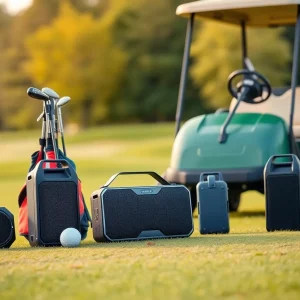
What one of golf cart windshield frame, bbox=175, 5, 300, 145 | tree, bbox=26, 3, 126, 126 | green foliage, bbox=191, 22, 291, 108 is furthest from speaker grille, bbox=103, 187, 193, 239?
tree, bbox=26, 3, 126, 126

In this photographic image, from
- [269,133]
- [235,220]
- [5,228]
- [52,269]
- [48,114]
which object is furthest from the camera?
[235,220]

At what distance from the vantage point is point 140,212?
20.3 feet

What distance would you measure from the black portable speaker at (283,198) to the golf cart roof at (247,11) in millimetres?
2100

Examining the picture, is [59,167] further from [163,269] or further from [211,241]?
[163,269]

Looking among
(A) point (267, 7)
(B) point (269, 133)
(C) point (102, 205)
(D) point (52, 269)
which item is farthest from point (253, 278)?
(A) point (267, 7)

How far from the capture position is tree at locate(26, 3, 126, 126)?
4747cm

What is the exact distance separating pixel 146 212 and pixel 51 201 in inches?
24.7

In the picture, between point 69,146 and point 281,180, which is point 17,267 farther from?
point 69,146

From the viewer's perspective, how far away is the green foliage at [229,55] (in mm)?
43281

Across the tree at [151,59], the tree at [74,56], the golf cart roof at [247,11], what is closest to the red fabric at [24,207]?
the golf cart roof at [247,11]

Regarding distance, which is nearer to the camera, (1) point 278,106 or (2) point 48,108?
(2) point 48,108

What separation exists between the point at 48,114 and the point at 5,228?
91cm

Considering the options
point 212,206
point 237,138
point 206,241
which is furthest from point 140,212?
point 237,138

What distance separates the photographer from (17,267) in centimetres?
483
